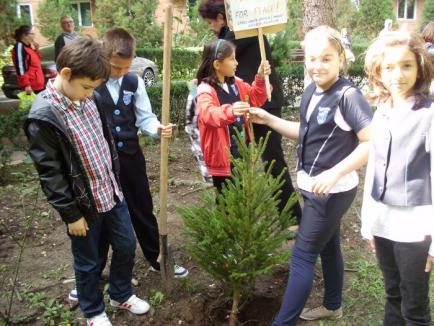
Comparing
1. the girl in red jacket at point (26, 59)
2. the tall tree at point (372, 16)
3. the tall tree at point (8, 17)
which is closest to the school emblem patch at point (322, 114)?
the girl in red jacket at point (26, 59)

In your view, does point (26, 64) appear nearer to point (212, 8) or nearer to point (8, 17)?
point (8, 17)

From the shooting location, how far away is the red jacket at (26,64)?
838cm

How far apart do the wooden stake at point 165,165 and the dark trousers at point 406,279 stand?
1269mm

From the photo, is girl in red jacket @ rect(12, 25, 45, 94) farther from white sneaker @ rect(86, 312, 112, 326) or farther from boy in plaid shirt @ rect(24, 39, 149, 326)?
white sneaker @ rect(86, 312, 112, 326)

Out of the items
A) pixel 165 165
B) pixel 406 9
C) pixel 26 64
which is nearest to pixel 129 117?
pixel 165 165

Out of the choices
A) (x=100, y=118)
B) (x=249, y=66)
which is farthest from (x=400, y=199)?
(x=249, y=66)

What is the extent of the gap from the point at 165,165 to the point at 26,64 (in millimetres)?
6791

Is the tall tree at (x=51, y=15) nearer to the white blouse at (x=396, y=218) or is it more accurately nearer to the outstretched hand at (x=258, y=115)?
the outstretched hand at (x=258, y=115)

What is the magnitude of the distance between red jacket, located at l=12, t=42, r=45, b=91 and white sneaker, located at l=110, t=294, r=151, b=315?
6.85m

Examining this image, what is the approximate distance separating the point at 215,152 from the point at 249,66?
897mm

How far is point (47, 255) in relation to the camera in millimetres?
3586

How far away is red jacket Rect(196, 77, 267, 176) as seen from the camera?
8.87ft

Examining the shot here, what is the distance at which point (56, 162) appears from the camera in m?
2.17

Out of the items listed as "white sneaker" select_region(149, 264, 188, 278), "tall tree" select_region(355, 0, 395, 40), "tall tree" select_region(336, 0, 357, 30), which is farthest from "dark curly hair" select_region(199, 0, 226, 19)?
"tall tree" select_region(355, 0, 395, 40)
